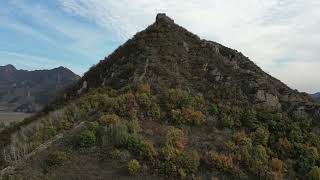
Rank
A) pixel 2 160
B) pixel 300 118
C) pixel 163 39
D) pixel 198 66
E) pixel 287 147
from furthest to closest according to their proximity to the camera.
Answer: pixel 163 39 < pixel 198 66 < pixel 300 118 < pixel 287 147 < pixel 2 160

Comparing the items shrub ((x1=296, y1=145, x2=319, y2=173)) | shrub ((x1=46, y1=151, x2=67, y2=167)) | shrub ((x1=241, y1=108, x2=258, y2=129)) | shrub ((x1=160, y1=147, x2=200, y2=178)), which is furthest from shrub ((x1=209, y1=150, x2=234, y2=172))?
shrub ((x1=46, y1=151, x2=67, y2=167))

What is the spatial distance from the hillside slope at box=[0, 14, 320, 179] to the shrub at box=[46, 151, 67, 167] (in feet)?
0.13

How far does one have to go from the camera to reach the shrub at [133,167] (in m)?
21.0

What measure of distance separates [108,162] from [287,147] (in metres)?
8.50

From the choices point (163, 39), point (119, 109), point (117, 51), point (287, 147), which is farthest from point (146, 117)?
point (117, 51)

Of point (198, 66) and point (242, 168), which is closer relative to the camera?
point (242, 168)

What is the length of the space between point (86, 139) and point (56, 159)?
1675 mm

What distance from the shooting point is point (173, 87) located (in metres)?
28.4

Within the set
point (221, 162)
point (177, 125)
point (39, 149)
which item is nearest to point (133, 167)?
point (221, 162)

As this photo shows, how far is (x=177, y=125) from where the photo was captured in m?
25.1

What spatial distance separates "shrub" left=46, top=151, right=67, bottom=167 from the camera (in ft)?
69.5

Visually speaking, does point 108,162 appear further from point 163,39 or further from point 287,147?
point 163,39

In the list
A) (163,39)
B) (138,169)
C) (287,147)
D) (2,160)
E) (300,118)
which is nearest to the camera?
(138,169)

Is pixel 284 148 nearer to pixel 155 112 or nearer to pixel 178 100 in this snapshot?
pixel 178 100
